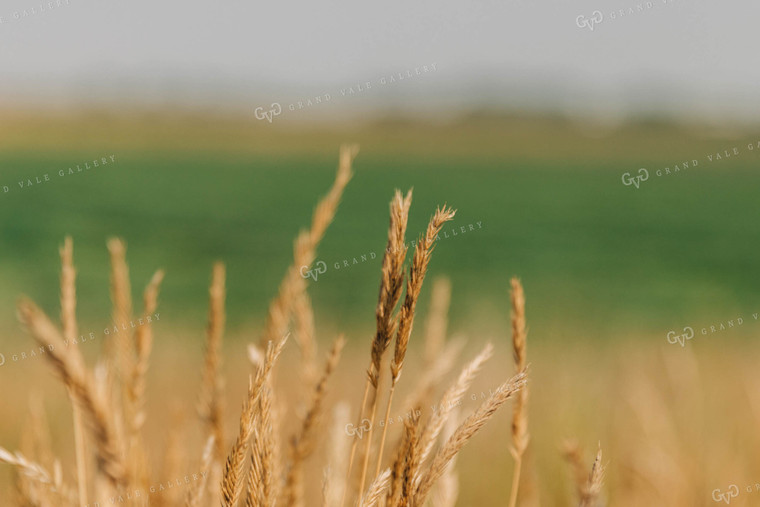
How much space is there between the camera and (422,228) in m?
23.9

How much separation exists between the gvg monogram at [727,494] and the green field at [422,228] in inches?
138

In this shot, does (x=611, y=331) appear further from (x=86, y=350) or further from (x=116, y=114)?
(x=116, y=114)

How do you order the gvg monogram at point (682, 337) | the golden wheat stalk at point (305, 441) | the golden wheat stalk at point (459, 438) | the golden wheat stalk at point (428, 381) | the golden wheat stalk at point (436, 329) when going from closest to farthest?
the golden wheat stalk at point (459, 438)
the golden wheat stalk at point (305, 441)
the golden wheat stalk at point (428, 381)
the golden wheat stalk at point (436, 329)
the gvg monogram at point (682, 337)

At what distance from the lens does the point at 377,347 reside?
1004 millimetres

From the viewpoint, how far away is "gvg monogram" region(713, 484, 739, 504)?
196cm

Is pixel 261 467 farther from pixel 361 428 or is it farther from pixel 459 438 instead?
pixel 361 428

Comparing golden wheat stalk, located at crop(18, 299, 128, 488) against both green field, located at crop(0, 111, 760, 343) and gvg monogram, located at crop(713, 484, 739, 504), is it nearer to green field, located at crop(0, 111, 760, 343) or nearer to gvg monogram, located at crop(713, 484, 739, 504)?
gvg monogram, located at crop(713, 484, 739, 504)

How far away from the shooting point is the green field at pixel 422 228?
14.1m

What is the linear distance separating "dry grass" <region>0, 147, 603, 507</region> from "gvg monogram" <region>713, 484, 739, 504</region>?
3.02 ft

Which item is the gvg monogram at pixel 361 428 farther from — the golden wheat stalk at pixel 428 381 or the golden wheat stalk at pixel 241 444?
the golden wheat stalk at pixel 241 444

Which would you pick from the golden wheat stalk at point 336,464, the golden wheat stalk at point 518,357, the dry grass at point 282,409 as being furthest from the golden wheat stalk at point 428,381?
the golden wheat stalk at point 518,357

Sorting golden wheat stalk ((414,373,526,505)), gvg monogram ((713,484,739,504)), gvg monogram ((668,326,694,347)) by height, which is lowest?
golden wheat stalk ((414,373,526,505))

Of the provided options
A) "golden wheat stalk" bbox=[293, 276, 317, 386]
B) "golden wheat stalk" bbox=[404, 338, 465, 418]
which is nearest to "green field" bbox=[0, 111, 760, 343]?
"golden wheat stalk" bbox=[404, 338, 465, 418]

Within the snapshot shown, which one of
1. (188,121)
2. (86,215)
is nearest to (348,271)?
(86,215)
